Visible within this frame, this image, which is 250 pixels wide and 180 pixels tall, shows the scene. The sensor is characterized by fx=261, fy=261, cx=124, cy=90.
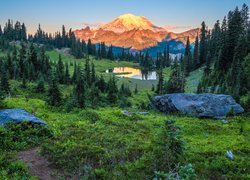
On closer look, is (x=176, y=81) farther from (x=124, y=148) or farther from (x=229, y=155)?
(x=124, y=148)

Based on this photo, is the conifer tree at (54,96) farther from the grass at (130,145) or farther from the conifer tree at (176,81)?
the conifer tree at (176,81)

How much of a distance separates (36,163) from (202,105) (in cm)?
2307

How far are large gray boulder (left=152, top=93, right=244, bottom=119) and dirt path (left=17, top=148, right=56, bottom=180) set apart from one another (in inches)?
841

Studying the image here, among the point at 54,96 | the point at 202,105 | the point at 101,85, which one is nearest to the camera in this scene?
the point at 202,105

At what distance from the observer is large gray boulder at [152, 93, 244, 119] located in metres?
32.4

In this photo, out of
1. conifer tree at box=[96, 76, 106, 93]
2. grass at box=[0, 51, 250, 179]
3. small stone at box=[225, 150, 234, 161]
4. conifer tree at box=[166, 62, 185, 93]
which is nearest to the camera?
grass at box=[0, 51, 250, 179]

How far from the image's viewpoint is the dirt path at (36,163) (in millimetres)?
14146

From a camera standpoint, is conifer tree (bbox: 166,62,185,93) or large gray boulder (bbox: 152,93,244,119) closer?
large gray boulder (bbox: 152,93,244,119)

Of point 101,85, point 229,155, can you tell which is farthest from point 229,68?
point 229,155

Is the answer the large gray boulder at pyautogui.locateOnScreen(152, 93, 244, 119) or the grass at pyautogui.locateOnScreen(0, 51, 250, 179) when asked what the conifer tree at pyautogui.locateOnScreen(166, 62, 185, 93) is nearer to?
the large gray boulder at pyautogui.locateOnScreen(152, 93, 244, 119)

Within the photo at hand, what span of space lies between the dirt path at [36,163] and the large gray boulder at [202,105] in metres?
21.4

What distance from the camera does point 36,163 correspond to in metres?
15.5

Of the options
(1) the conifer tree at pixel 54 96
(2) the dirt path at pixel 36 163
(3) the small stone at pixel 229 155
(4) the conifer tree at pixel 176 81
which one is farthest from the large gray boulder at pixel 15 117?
(4) the conifer tree at pixel 176 81

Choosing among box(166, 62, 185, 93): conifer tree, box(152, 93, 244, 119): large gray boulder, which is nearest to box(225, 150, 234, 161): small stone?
box(152, 93, 244, 119): large gray boulder
